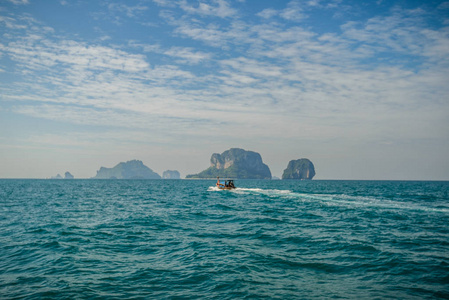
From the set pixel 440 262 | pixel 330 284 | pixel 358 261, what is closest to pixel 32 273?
pixel 330 284

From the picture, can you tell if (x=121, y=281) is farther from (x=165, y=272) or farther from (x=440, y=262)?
(x=440, y=262)

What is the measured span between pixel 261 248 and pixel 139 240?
30.4ft

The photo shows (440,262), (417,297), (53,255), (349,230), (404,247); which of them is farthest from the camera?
(349,230)

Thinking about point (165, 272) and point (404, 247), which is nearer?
point (165, 272)

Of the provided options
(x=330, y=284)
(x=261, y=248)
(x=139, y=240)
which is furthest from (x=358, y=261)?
(x=139, y=240)

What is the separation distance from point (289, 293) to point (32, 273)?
13.2 meters

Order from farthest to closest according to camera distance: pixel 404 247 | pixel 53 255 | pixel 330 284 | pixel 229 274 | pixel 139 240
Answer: pixel 139 240
pixel 404 247
pixel 53 255
pixel 229 274
pixel 330 284

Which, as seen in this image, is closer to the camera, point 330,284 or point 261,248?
point 330,284

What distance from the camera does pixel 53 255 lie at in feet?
59.4

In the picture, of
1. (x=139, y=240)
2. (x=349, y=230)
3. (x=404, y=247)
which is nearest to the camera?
(x=404, y=247)

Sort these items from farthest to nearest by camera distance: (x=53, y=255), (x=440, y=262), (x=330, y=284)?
1. (x=53, y=255)
2. (x=440, y=262)
3. (x=330, y=284)

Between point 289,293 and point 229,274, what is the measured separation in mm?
3476

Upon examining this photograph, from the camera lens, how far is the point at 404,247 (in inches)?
779

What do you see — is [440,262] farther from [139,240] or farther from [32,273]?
[32,273]
